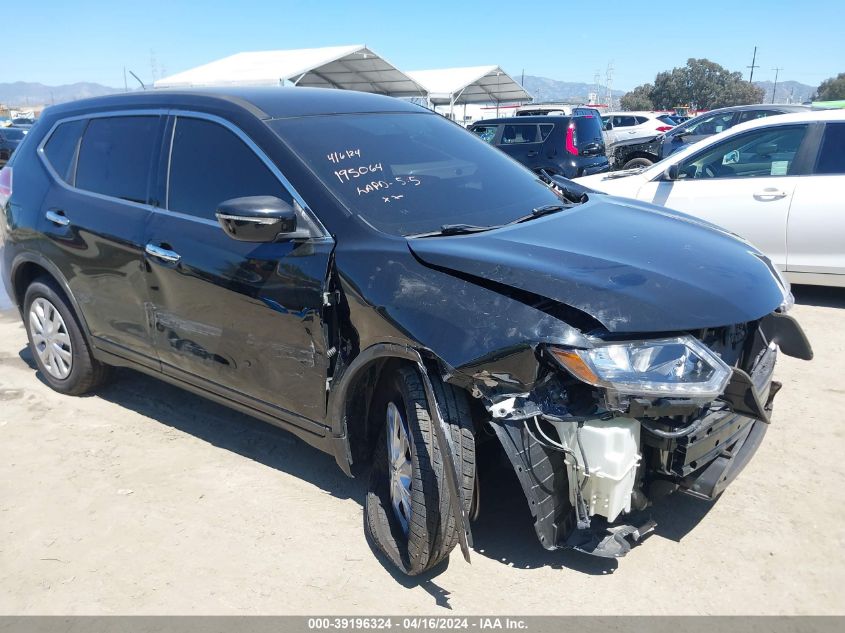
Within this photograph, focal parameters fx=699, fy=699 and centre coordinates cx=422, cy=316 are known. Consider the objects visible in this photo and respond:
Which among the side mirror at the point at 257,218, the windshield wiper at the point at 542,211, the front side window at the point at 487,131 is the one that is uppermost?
the side mirror at the point at 257,218

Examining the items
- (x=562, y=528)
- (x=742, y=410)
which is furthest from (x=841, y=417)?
(x=562, y=528)

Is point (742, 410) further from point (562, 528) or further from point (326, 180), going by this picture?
point (326, 180)

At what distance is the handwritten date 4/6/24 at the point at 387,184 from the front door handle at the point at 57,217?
2.04 m

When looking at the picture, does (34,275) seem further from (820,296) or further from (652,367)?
(820,296)

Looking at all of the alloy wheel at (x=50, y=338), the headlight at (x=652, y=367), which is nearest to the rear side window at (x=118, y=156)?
the alloy wheel at (x=50, y=338)

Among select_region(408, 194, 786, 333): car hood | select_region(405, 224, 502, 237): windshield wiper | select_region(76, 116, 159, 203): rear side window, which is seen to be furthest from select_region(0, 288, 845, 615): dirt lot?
select_region(76, 116, 159, 203): rear side window

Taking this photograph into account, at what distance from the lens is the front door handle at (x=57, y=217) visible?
4074 mm

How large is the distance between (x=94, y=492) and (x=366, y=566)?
1555 mm

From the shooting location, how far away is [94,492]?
3516 millimetres

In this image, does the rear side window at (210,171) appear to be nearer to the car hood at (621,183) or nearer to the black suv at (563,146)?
the car hood at (621,183)

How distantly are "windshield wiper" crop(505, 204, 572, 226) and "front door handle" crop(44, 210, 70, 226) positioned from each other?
8.66ft

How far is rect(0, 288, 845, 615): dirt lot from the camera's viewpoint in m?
2.68

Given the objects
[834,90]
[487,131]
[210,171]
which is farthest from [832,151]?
[834,90]

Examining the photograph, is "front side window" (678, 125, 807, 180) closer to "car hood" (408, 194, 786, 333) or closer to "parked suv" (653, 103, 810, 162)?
"car hood" (408, 194, 786, 333)
